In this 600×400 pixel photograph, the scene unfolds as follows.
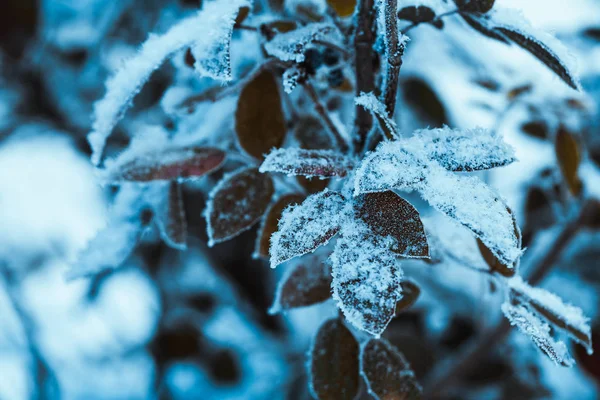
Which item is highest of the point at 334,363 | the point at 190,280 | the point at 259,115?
the point at 259,115

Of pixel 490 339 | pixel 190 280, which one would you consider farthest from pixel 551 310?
pixel 190 280

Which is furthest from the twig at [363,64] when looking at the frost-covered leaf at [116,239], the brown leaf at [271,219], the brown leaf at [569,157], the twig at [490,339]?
the twig at [490,339]

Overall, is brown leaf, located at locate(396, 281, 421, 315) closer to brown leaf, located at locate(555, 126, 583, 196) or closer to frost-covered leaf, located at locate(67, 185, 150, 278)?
frost-covered leaf, located at locate(67, 185, 150, 278)

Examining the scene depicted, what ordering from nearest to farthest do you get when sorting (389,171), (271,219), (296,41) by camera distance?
(389,171) → (296,41) → (271,219)

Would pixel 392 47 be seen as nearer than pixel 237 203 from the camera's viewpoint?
Yes

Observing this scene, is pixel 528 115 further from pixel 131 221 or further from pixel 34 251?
pixel 34 251

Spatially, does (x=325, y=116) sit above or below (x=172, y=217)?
above

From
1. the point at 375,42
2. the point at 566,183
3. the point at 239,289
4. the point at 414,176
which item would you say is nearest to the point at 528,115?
the point at 566,183

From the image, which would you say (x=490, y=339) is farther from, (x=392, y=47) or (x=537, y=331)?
(x=392, y=47)
